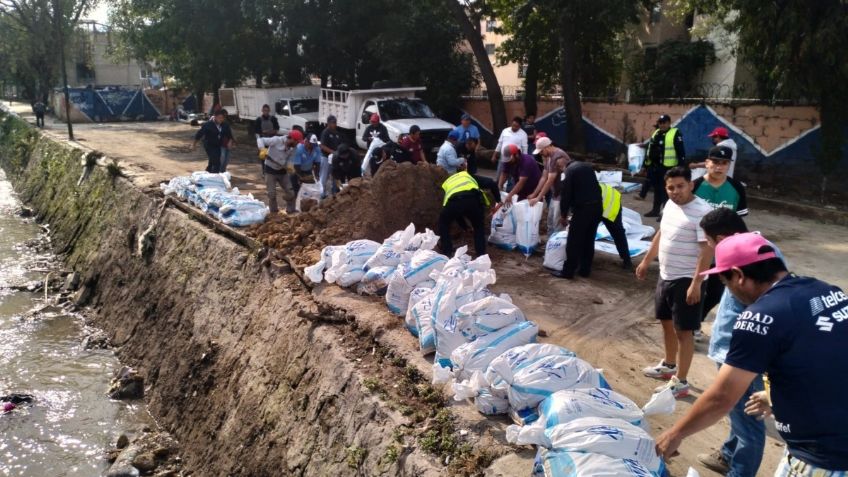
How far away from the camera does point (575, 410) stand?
3293 millimetres

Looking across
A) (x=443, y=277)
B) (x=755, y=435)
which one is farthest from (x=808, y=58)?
(x=755, y=435)

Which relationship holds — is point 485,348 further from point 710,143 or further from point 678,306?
point 710,143

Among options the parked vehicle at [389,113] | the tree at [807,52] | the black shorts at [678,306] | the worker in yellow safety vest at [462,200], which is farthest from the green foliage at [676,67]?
the black shorts at [678,306]

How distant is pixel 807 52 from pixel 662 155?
3022 mm

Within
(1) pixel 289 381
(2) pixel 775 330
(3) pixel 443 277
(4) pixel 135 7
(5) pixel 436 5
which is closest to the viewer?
(2) pixel 775 330

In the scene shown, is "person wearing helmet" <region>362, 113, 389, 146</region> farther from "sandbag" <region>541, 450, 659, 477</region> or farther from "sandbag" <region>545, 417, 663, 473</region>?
"sandbag" <region>541, 450, 659, 477</region>

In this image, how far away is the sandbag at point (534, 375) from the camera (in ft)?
12.3

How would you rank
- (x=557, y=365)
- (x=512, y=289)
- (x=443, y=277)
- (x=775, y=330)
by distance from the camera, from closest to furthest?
(x=775, y=330), (x=557, y=365), (x=443, y=277), (x=512, y=289)

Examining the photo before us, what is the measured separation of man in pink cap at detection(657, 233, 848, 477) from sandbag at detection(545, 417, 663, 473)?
0.70 m

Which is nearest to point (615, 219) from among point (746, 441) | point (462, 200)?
point (462, 200)

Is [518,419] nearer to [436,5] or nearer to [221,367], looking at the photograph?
[221,367]

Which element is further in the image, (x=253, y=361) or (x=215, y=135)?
(x=215, y=135)

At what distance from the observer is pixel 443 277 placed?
5250 millimetres

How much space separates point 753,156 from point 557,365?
35.3ft
